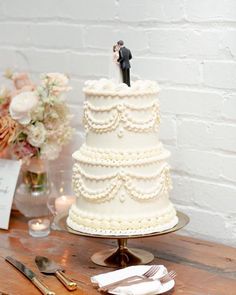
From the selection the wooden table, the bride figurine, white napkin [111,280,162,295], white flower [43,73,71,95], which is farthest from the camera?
white flower [43,73,71,95]

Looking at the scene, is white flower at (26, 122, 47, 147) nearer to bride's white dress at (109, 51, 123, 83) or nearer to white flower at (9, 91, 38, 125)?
white flower at (9, 91, 38, 125)

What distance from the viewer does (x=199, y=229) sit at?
1.92m

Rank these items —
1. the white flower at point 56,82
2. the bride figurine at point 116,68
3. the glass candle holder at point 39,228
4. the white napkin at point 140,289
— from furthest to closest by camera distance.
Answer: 1. the white flower at point 56,82
2. the glass candle holder at point 39,228
3. the bride figurine at point 116,68
4. the white napkin at point 140,289

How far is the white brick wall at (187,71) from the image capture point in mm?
1785

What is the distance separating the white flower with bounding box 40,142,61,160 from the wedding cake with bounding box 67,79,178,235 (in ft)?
1.41

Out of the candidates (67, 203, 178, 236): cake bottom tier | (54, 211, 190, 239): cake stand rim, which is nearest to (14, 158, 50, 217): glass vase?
(54, 211, 190, 239): cake stand rim

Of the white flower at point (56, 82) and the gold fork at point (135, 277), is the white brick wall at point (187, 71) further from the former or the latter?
the gold fork at point (135, 277)

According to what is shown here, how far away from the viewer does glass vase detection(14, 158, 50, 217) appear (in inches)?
81.5

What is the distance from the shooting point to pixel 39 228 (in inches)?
75.2

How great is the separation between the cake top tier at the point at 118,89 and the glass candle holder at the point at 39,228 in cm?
49

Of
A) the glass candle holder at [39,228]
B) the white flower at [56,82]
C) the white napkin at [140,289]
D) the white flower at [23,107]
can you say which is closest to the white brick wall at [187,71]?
the white flower at [56,82]

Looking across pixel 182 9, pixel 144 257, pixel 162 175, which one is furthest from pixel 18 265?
pixel 182 9

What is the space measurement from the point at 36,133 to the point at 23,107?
85 millimetres

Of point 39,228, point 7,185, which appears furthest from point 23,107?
point 39,228
